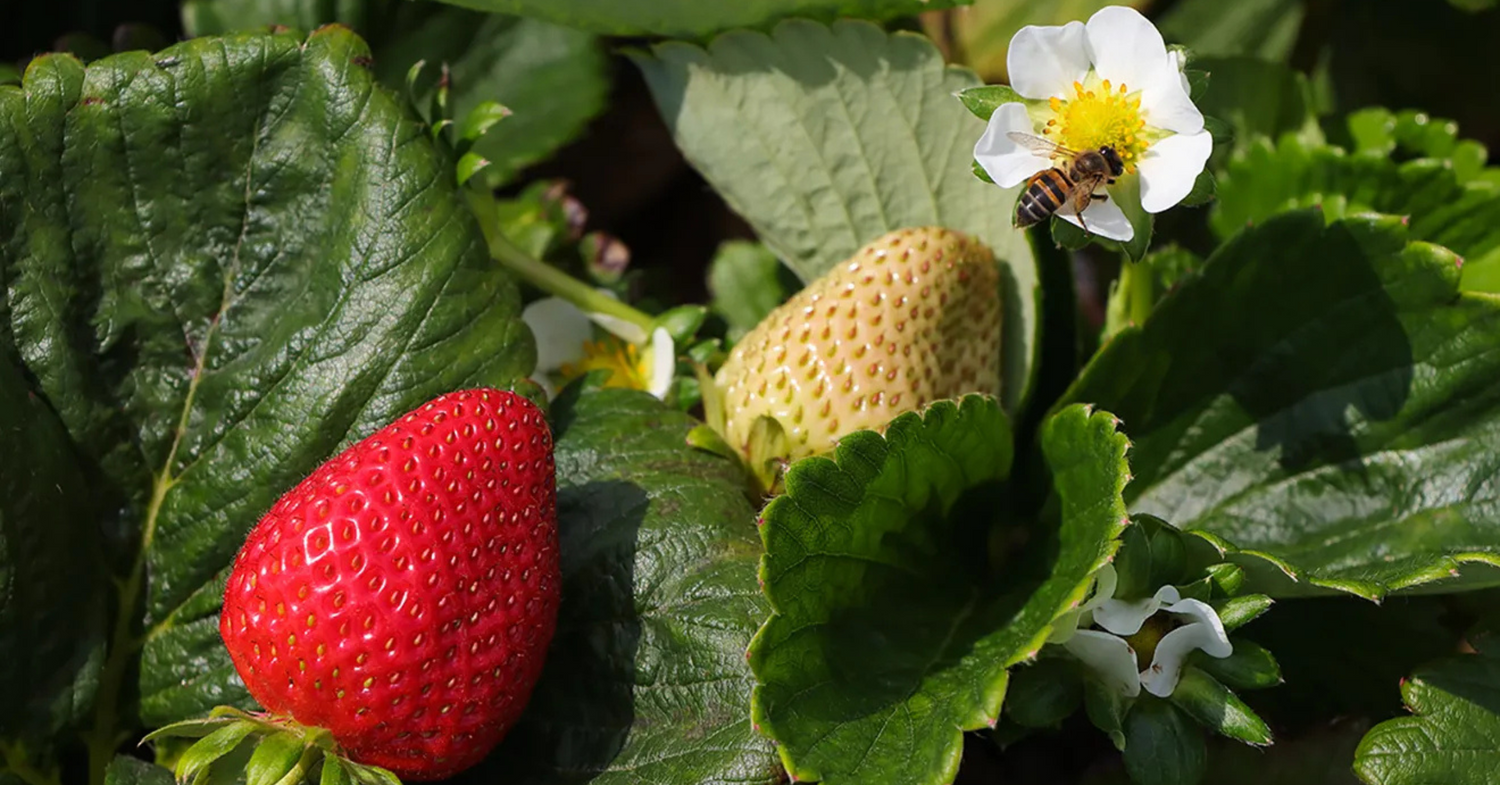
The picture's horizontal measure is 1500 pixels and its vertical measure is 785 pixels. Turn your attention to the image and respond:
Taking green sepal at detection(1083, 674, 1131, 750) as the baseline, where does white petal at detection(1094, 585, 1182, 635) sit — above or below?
above

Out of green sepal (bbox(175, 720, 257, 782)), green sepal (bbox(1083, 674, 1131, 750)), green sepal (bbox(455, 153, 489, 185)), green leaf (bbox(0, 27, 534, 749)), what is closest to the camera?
green sepal (bbox(175, 720, 257, 782))

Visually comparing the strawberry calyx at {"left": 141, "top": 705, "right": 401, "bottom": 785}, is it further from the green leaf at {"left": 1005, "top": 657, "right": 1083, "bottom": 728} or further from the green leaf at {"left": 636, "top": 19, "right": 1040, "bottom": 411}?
the green leaf at {"left": 636, "top": 19, "right": 1040, "bottom": 411}

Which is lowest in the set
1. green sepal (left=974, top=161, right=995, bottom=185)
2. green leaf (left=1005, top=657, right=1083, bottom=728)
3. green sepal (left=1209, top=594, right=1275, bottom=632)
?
green leaf (left=1005, top=657, right=1083, bottom=728)

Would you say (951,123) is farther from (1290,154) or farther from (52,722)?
(52,722)

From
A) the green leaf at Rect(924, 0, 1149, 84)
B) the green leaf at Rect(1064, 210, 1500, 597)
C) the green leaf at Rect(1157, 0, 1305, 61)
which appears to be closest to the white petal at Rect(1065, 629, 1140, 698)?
the green leaf at Rect(1064, 210, 1500, 597)

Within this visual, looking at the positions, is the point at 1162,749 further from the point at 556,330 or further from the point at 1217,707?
the point at 556,330

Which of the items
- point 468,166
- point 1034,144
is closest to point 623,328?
point 468,166
